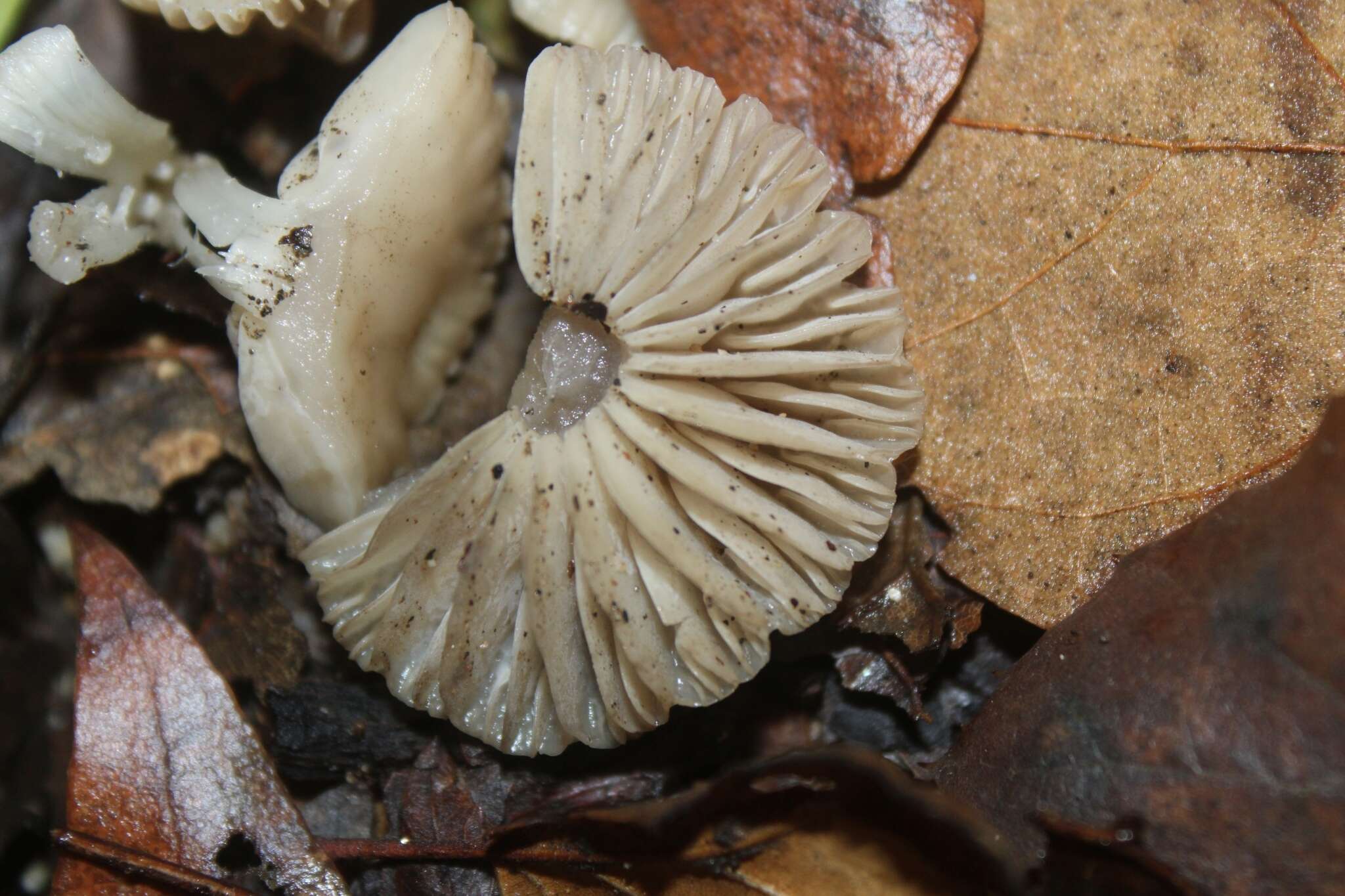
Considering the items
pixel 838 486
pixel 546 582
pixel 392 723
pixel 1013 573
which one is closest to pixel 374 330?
pixel 546 582

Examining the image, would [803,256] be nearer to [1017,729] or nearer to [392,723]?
[1017,729]

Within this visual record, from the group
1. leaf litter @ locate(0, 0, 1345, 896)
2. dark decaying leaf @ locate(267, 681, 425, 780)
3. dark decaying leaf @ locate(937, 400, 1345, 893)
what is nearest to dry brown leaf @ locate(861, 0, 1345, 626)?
leaf litter @ locate(0, 0, 1345, 896)

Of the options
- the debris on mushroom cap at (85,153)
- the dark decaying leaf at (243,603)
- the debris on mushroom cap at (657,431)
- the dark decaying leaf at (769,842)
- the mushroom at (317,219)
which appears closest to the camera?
the debris on mushroom cap at (657,431)

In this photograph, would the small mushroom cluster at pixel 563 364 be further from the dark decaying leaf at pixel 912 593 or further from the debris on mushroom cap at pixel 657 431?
the dark decaying leaf at pixel 912 593

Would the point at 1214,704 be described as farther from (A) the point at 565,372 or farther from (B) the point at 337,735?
(B) the point at 337,735

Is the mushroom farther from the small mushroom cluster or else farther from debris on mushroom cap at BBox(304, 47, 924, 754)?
debris on mushroom cap at BBox(304, 47, 924, 754)

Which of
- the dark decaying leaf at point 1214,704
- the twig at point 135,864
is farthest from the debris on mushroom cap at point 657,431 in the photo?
the twig at point 135,864

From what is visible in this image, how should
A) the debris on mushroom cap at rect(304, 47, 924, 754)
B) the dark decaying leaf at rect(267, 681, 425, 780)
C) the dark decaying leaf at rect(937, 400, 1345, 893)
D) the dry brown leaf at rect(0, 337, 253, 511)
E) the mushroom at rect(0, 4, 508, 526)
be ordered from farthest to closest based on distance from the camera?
the dry brown leaf at rect(0, 337, 253, 511) → the dark decaying leaf at rect(267, 681, 425, 780) → the mushroom at rect(0, 4, 508, 526) → the debris on mushroom cap at rect(304, 47, 924, 754) → the dark decaying leaf at rect(937, 400, 1345, 893)
